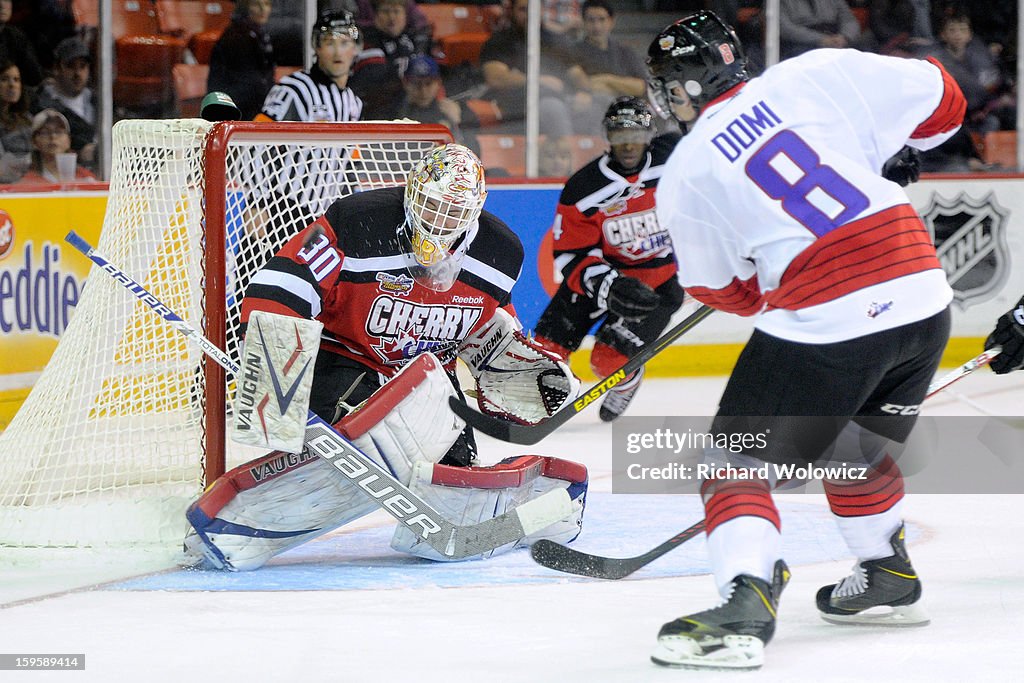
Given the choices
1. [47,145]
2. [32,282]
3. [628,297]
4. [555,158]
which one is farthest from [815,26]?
[32,282]

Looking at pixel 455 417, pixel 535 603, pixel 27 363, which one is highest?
pixel 455 417

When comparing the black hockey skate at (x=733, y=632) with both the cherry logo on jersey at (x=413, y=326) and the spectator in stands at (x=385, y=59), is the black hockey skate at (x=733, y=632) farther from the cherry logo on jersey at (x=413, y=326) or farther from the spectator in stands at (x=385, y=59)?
the spectator in stands at (x=385, y=59)

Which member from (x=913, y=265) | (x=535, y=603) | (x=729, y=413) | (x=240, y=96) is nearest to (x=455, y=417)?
(x=535, y=603)

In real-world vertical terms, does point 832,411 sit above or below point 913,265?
below

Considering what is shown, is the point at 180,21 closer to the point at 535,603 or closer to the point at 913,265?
the point at 535,603

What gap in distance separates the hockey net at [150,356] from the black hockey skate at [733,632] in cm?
136

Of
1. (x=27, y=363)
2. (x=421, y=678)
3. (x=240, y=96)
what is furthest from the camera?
(x=240, y=96)

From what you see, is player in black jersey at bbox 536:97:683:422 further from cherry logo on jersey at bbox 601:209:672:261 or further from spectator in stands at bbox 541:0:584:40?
spectator in stands at bbox 541:0:584:40

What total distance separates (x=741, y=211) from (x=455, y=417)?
942 mm

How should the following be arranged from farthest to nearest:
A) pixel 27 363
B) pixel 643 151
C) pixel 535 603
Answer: pixel 643 151, pixel 27 363, pixel 535 603

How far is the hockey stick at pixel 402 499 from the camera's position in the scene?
2.90 m

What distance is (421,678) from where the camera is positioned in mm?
2301

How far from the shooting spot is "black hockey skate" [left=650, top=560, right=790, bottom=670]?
2279 mm

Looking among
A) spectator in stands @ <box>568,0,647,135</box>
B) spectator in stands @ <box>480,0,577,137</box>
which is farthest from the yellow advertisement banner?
spectator in stands @ <box>568,0,647,135</box>
